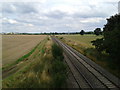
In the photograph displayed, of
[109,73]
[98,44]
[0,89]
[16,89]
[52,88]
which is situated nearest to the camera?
[52,88]

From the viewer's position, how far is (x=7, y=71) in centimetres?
2269

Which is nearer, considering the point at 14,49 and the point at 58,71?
the point at 58,71

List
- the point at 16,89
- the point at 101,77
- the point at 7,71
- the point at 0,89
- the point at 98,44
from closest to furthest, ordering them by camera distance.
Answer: the point at 16,89 < the point at 0,89 < the point at 101,77 < the point at 7,71 < the point at 98,44

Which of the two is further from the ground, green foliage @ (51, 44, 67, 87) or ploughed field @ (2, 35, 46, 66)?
green foliage @ (51, 44, 67, 87)

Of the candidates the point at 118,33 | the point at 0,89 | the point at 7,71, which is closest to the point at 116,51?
the point at 118,33

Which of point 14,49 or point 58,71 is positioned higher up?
point 58,71

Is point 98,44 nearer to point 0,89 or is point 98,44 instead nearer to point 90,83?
point 90,83

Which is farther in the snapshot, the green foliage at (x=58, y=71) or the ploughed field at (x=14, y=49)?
the ploughed field at (x=14, y=49)

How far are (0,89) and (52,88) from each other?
595 cm

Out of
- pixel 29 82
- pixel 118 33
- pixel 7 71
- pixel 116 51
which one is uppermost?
pixel 118 33

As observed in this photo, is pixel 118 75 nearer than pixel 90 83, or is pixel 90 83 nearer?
pixel 90 83

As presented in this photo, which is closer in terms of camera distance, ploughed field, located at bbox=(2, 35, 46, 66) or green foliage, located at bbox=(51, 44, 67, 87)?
green foliage, located at bbox=(51, 44, 67, 87)

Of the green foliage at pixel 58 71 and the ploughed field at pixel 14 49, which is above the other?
the green foliage at pixel 58 71

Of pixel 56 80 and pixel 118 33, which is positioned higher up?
pixel 118 33
